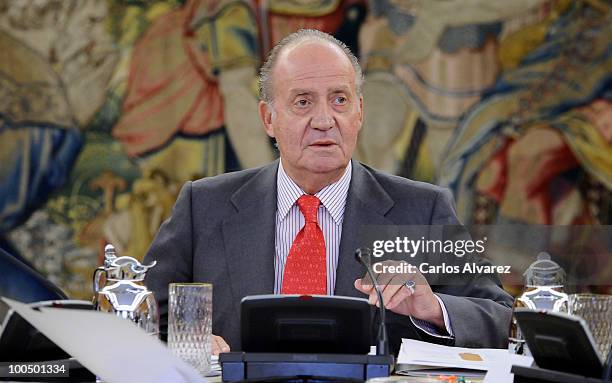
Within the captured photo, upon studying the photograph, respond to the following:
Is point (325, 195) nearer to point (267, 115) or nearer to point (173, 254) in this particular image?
point (267, 115)

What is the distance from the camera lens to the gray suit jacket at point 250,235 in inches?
111

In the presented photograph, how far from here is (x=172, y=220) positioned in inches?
119

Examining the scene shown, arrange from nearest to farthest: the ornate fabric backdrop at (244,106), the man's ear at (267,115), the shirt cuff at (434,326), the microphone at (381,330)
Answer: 1. the microphone at (381,330)
2. the shirt cuff at (434,326)
3. the man's ear at (267,115)
4. the ornate fabric backdrop at (244,106)

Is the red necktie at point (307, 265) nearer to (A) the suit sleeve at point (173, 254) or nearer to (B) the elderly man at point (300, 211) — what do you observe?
(B) the elderly man at point (300, 211)

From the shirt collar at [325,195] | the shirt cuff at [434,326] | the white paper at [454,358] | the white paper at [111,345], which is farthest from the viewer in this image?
the shirt collar at [325,195]

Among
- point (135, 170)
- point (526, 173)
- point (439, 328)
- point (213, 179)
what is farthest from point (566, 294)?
point (135, 170)

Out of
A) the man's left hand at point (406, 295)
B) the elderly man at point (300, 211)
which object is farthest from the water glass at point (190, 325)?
the elderly man at point (300, 211)

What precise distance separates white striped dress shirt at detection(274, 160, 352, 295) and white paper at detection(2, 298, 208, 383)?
3.79 ft

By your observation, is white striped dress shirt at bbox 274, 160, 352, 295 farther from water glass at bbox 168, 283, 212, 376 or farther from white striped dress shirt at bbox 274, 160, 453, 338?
water glass at bbox 168, 283, 212, 376

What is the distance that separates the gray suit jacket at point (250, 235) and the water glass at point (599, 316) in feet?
1.41

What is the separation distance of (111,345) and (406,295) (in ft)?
3.07

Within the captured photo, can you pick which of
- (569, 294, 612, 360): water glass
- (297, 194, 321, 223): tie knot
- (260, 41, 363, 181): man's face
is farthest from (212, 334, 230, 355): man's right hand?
(569, 294, 612, 360): water glass

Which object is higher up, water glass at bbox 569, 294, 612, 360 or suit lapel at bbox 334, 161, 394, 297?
suit lapel at bbox 334, 161, 394, 297

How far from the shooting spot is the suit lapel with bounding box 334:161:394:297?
2.81 m
